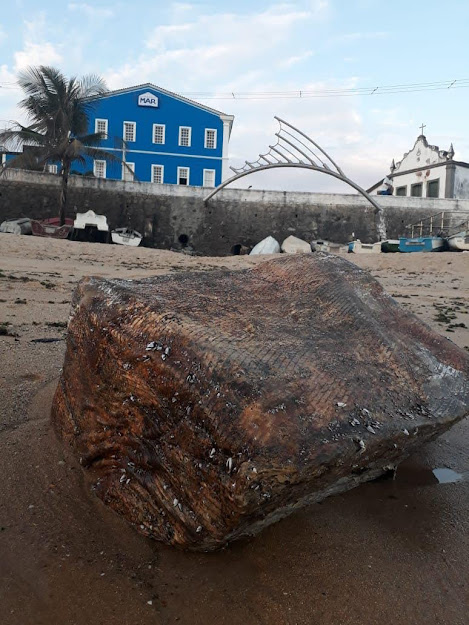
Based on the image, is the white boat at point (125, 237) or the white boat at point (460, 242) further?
the white boat at point (125, 237)

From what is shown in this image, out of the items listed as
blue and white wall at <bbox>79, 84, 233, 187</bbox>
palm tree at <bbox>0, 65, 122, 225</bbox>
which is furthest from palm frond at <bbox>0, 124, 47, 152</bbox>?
blue and white wall at <bbox>79, 84, 233, 187</bbox>

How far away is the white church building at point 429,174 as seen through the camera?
102ft

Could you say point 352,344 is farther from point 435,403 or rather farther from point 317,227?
point 317,227

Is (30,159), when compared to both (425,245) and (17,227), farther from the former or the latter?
(425,245)

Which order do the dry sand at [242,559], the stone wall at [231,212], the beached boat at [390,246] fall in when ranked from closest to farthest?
1. the dry sand at [242,559]
2. the beached boat at [390,246]
3. the stone wall at [231,212]

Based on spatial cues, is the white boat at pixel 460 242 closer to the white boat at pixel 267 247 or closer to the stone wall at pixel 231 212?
the stone wall at pixel 231 212

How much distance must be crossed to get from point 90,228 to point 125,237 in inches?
65.5

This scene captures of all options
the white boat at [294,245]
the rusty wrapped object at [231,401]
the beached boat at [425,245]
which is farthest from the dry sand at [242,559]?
the white boat at [294,245]

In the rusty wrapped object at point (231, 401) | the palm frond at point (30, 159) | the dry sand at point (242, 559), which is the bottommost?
the dry sand at point (242, 559)

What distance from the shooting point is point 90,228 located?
2391 cm

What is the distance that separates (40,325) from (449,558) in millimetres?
4749

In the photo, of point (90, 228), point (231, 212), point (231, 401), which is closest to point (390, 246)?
point (231, 212)

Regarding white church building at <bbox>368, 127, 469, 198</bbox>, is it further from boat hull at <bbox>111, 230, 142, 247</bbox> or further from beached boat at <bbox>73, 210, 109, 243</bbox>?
beached boat at <bbox>73, 210, 109, 243</bbox>

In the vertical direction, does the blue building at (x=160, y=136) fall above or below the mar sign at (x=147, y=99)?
below
